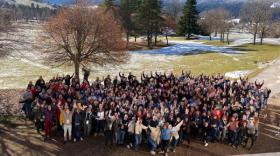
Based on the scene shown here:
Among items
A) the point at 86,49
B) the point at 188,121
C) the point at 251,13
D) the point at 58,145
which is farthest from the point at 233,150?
the point at 251,13

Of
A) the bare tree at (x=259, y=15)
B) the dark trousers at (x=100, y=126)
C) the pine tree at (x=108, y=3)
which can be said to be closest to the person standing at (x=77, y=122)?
the dark trousers at (x=100, y=126)

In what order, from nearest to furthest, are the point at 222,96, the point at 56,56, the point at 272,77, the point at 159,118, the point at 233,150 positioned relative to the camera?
the point at 159,118 → the point at 233,150 → the point at 222,96 → the point at 56,56 → the point at 272,77

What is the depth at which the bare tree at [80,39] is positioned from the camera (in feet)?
85.5

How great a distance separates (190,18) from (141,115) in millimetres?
59115

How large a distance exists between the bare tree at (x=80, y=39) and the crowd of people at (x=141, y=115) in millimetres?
6164

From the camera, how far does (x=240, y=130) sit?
57.1ft

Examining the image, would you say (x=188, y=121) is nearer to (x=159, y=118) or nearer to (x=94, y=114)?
(x=159, y=118)

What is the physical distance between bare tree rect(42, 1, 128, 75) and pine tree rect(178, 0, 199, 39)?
4727cm

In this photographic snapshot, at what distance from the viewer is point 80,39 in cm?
2602

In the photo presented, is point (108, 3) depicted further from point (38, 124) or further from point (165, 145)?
point (165, 145)

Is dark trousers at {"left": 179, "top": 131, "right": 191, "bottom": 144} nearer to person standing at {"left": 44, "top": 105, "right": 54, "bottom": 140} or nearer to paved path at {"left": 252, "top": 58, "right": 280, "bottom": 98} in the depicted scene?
person standing at {"left": 44, "top": 105, "right": 54, "bottom": 140}

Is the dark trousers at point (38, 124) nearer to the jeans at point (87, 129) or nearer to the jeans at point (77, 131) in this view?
the jeans at point (77, 131)

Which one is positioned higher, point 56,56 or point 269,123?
point 56,56

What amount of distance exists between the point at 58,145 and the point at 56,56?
438 inches
